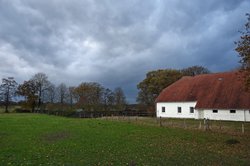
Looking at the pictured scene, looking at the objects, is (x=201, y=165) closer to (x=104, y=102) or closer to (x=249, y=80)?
(x=249, y=80)

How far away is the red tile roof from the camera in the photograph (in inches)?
1389

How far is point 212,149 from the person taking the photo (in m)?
14.0

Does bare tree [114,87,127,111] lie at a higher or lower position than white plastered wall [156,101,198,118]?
higher

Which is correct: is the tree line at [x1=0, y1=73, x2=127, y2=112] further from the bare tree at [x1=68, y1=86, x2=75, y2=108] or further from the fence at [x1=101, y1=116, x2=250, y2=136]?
the fence at [x1=101, y1=116, x2=250, y2=136]

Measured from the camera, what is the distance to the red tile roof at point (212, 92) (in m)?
35.3

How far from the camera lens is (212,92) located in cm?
3953

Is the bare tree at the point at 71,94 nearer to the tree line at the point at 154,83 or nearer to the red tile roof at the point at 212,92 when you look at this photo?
the tree line at the point at 154,83

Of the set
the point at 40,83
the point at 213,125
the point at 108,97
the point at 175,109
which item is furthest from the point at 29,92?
the point at 213,125

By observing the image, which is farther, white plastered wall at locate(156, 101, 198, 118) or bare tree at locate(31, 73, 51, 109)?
bare tree at locate(31, 73, 51, 109)

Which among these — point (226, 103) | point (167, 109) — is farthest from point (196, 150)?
point (167, 109)

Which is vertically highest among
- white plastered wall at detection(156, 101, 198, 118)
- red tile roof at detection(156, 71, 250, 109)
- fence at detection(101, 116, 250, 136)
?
red tile roof at detection(156, 71, 250, 109)

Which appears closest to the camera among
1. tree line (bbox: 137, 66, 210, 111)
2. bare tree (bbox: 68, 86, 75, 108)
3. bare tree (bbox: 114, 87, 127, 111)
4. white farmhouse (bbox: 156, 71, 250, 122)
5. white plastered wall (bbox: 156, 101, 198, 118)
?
white farmhouse (bbox: 156, 71, 250, 122)

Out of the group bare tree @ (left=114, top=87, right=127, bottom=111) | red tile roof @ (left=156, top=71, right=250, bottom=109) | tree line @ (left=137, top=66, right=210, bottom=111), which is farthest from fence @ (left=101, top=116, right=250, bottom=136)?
bare tree @ (left=114, top=87, right=127, bottom=111)

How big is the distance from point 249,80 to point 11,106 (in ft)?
254
